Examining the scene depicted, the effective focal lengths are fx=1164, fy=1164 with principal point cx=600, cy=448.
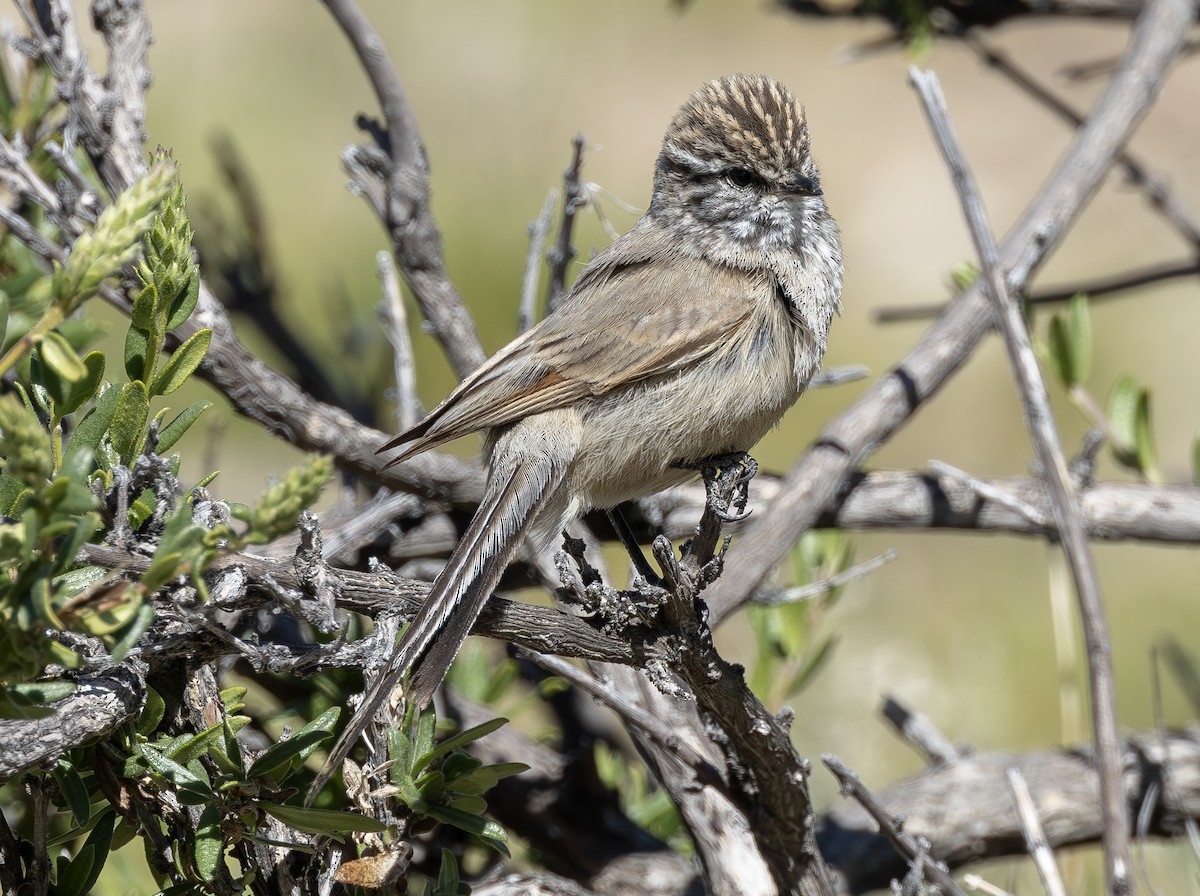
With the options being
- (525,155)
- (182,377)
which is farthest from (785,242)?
(525,155)

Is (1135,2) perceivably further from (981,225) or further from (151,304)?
(151,304)

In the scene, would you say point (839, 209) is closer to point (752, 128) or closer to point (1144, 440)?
point (1144, 440)

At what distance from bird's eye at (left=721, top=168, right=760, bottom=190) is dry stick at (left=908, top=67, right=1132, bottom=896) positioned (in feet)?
2.19

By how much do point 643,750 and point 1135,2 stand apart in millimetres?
3911

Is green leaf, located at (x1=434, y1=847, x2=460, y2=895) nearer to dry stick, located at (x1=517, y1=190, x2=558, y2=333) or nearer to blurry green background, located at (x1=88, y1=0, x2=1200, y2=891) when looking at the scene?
dry stick, located at (x1=517, y1=190, x2=558, y2=333)

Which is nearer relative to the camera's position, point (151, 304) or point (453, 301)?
point (151, 304)

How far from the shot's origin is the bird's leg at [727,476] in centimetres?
272

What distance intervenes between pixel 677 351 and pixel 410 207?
1.27m

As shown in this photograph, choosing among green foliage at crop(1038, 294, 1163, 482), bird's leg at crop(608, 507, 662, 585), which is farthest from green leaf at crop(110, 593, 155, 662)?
green foliage at crop(1038, 294, 1163, 482)

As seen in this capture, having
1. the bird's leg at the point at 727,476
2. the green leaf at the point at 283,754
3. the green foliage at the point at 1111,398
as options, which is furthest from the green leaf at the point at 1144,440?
the green leaf at the point at 283,754

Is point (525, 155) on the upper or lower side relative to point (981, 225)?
upper

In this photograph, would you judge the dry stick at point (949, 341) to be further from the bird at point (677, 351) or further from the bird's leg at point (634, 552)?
the bird at point (677, 351)

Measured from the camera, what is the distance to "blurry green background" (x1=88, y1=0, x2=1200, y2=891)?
231 inches

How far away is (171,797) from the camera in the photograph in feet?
6.73
